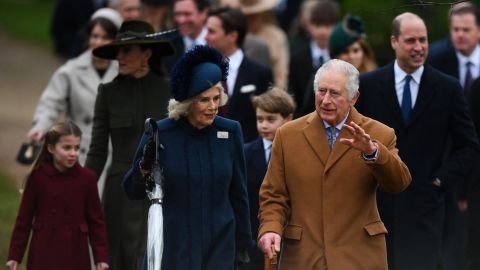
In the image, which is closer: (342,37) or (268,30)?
(342,37)

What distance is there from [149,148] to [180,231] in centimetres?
58

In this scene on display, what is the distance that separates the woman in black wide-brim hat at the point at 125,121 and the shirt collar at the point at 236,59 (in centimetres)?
162

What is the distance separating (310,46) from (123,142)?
165 inches

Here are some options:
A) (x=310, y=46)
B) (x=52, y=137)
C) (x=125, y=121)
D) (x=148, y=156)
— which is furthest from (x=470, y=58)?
(x=148, y=156)

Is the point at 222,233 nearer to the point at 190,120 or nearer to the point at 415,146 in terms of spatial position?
the point at 190,120

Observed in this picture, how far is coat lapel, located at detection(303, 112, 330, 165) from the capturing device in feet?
30.6

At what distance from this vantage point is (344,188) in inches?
364

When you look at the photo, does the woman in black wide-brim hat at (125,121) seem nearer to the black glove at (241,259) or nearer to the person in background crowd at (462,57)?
the black glove at (241,259)

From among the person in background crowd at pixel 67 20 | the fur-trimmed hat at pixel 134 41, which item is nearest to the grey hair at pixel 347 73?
the fur-trimmed hat at pixel 134 41

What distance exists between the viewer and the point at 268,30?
16.4 metres

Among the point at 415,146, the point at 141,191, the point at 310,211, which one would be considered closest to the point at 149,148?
the point at 141,191

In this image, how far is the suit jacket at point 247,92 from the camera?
13055 millimetres

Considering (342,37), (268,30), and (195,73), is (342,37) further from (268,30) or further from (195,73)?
(195,73)

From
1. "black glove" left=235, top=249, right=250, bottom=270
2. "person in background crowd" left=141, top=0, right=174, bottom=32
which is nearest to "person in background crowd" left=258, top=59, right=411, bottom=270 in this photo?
"black glove" left=235, top=249, right=250, bottom=270
